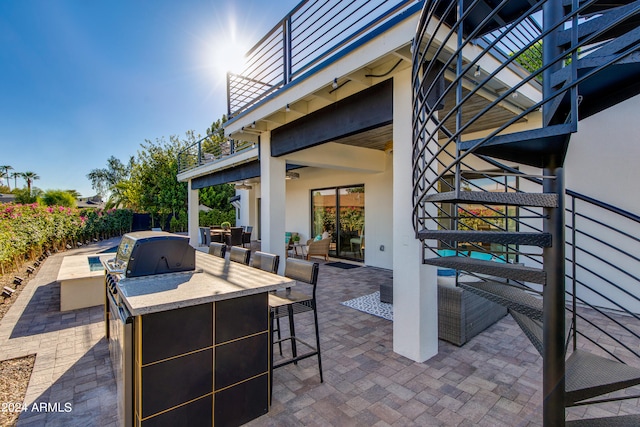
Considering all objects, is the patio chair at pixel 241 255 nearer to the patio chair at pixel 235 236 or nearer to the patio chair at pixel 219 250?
the patio chair at pixel 219 250

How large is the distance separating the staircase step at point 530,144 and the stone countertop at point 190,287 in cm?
178

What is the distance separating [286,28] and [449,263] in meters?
4.23

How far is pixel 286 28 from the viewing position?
4.39 meters

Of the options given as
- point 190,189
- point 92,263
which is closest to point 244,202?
point 190,189

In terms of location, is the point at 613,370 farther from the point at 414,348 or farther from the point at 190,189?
the point at 190,189

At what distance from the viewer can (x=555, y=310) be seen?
162 centimetres

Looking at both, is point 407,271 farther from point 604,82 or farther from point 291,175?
point 291,175

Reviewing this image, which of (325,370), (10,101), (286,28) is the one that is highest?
(10,101)

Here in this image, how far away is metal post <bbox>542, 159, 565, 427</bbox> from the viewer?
161cm

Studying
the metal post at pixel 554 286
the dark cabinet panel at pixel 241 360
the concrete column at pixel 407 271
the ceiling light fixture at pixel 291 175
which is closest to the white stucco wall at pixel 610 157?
the concrete column at pixel 407 271

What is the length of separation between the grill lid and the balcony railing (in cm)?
286

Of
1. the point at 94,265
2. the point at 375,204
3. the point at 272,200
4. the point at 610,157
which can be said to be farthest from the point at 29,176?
the point at 610,157

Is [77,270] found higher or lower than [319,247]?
higher

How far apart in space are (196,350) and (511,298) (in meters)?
2.21
